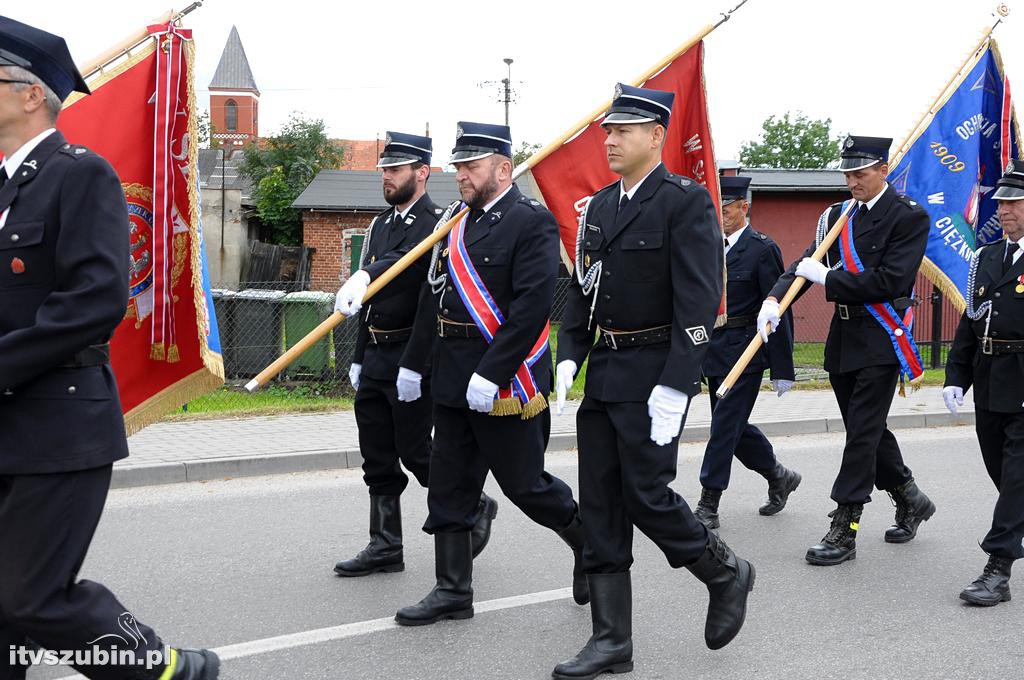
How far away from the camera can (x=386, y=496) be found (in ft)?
17.9

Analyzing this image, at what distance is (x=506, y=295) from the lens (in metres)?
4.72

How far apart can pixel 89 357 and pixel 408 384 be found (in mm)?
2157

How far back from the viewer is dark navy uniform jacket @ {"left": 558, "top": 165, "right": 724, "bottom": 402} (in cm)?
400

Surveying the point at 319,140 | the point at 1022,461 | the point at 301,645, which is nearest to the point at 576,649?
the point at 301,645

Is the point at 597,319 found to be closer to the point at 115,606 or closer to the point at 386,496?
the point at 386,496

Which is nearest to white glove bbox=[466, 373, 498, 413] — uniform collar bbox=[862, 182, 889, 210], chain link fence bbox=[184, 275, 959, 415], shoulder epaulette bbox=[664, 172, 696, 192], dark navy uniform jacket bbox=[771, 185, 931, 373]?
shoulder epaulette bbox=[664, 172, 696, 192]

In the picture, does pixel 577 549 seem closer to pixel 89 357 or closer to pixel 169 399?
pixel 169 399

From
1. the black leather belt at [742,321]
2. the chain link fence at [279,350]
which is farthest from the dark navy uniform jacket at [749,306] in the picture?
the chain link fence at [279,350]

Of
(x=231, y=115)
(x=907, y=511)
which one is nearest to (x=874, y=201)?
(x=907, y=511)

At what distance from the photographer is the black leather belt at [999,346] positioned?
17.3 feet

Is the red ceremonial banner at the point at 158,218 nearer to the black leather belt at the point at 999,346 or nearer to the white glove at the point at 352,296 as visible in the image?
the white glove at the point at 352,296

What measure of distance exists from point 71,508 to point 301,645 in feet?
5.47

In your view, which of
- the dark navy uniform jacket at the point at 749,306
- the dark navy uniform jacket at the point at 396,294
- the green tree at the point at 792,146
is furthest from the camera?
the green tree at the point at 792,146

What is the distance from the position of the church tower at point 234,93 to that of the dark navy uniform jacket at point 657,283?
8854cm
